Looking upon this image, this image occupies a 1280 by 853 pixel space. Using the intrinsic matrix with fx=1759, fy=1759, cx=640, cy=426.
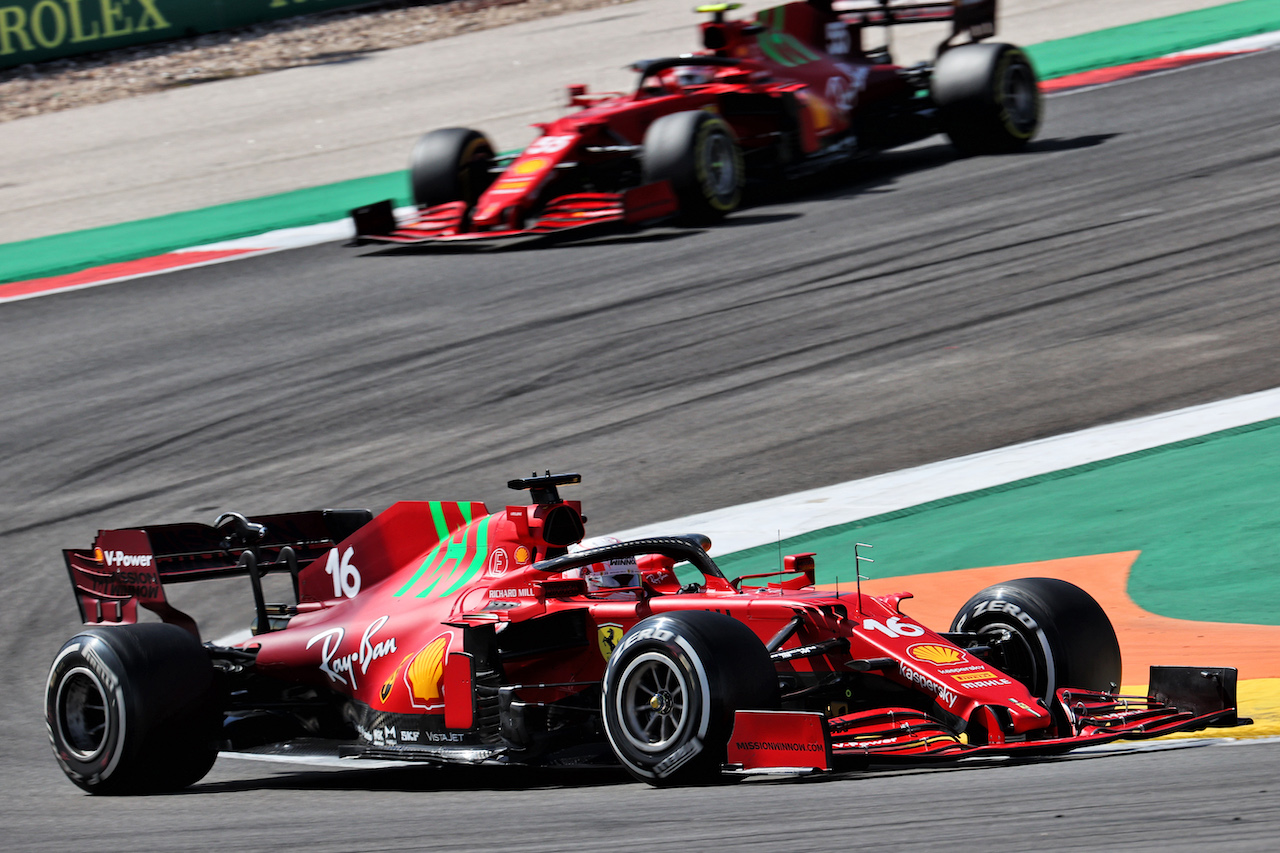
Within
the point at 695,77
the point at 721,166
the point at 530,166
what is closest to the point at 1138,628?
the point at 721,166

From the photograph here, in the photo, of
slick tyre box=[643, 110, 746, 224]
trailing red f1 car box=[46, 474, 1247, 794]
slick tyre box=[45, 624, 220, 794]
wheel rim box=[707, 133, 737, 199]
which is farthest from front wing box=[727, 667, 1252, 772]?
wheel rim box=[707, 133, 737, 199]

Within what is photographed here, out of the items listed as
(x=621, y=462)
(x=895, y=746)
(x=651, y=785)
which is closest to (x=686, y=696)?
(x=651, y=785)

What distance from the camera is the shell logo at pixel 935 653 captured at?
6285 mm

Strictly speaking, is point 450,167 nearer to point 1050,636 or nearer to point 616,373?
point 616,373

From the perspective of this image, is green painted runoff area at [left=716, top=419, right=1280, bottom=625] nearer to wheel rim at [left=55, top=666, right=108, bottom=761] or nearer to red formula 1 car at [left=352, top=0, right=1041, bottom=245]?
wheel rim at [left=55, top=666, right=108, bottom=761]

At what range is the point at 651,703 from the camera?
19.8 ft

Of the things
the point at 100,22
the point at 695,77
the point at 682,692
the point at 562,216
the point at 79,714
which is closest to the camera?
the point at 682,692

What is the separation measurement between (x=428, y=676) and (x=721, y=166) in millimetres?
11859

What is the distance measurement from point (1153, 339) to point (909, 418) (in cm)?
235

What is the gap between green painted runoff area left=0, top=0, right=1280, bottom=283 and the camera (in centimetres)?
2102

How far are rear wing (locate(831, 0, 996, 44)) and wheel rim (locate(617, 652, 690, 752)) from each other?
15.3 metres

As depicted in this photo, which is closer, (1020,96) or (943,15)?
(1020,96)

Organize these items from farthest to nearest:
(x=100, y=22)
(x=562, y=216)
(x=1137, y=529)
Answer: (x=100, y=22) < (x=562, y=216) < (x=1137, y=529)

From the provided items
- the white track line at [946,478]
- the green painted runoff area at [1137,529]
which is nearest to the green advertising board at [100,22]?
the white track line at [946,478]
